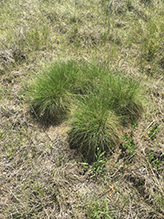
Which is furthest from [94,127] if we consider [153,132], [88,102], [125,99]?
[153,132]

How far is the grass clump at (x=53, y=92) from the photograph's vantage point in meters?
2.27

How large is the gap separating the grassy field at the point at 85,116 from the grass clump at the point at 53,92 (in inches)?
0.6

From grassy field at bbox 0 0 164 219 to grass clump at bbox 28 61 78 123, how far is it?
1 centimetres

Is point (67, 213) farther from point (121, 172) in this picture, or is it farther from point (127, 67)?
point (127, 67)

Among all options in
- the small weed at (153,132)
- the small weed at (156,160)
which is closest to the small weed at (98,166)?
the small weed at (156,160)

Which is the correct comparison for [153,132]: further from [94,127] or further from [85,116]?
[85,116]

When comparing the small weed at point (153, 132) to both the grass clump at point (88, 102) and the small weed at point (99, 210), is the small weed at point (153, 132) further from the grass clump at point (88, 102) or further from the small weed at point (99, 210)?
the small weed at point (99, 210)

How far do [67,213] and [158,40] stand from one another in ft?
9.18

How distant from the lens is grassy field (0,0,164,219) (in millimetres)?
1690

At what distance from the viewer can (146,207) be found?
1614 mm

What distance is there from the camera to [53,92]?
89.9 inches

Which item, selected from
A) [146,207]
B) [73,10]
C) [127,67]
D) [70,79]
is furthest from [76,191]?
[73,10]

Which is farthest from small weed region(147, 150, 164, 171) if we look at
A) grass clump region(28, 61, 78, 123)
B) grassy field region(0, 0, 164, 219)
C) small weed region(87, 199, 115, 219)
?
grass clump region(28, 61, 78, 123)

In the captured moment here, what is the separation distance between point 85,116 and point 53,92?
61 centimetres
